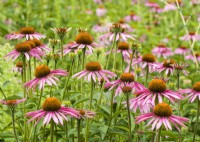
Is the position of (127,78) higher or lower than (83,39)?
lower

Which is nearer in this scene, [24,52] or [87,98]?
[87,98]

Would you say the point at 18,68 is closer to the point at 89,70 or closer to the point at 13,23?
the point at 89,70

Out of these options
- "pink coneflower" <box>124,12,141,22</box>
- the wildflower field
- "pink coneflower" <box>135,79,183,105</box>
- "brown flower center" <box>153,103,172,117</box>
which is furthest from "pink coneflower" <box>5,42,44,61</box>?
"pink coneflower" <box>124,12,141,22</box>

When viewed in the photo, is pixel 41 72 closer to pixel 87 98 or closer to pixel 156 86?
pixel 87 98

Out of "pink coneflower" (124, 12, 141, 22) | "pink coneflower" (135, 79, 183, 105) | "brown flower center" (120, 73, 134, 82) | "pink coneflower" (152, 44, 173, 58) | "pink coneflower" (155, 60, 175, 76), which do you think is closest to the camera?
"pink coneflower" (135, 79, 183, 105)

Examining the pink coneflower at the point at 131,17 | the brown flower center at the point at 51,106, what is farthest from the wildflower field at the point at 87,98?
the pink coneflower at the point at 131,17

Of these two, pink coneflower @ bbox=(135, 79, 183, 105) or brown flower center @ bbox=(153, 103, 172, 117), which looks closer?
brown flower center @ bbox=(153, 103, 172, 117)

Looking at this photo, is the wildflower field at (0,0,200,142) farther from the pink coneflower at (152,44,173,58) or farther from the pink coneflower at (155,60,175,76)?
the pink coneflower at (152,44,173,58)

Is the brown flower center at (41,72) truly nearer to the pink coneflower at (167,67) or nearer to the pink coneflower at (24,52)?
the pink coneflower at (24,52)

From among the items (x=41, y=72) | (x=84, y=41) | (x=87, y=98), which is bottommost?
(x=87, y=98)

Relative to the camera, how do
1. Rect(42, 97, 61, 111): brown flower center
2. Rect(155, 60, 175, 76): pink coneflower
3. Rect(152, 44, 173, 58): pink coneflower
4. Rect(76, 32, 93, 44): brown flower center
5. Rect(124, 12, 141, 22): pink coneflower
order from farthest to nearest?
Rect(124, 12, 141, 22): pink coneflower, Rect(152, 44, 173, 58): pink coneflower, Rect(155, 60, 175, 76): pink coneflower, Rect(76, 32, 93, 44): brown flower center, Rect(42, 97, 61, 111): brown flower center

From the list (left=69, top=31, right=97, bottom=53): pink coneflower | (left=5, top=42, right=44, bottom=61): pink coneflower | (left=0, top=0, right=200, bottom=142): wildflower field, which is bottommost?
(left=0, top=0, right=200, bottom=142): wildflower field

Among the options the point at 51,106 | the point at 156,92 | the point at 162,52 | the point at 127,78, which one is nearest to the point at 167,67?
the point at 127,78

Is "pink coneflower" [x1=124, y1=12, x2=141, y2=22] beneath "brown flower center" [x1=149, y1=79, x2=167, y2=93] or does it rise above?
above
